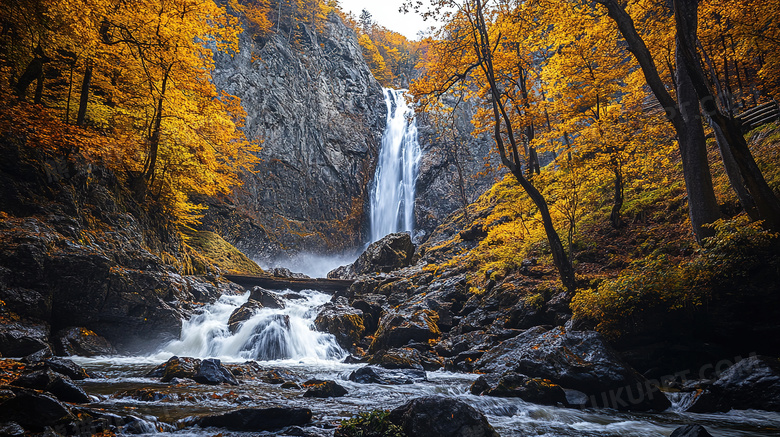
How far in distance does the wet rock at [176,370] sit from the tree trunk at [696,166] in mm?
10475

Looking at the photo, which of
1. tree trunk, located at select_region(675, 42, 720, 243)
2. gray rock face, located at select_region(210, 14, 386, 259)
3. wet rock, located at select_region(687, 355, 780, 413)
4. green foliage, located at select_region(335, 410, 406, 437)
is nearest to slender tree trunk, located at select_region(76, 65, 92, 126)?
gray rock face, located at select_region(210, 14, 386, 259)

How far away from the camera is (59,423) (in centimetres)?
356

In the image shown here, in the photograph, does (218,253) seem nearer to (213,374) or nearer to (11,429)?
(213,374)

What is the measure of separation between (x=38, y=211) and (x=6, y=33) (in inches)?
225

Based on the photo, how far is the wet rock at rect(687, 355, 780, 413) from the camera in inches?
184

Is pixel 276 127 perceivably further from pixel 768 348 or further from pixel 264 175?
pixel 768 348

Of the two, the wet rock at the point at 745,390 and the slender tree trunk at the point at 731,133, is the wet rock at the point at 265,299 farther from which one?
the slender tree trunk at the point at 731,133

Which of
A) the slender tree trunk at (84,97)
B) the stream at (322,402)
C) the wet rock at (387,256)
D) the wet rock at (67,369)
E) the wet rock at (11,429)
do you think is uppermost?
the slender tree trunk at (84,97)

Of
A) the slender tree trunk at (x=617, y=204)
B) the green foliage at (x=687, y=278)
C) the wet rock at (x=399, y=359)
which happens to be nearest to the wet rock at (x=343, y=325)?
the wet rock at (x=399, y=359)

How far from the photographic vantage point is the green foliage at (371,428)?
13.0 feet

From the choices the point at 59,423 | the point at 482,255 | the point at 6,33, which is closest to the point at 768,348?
the point at 482,255

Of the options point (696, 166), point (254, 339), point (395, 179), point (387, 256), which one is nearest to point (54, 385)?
point (254, 339)

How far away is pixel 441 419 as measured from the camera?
12.9 feet

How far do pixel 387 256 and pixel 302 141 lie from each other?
1561 cm
